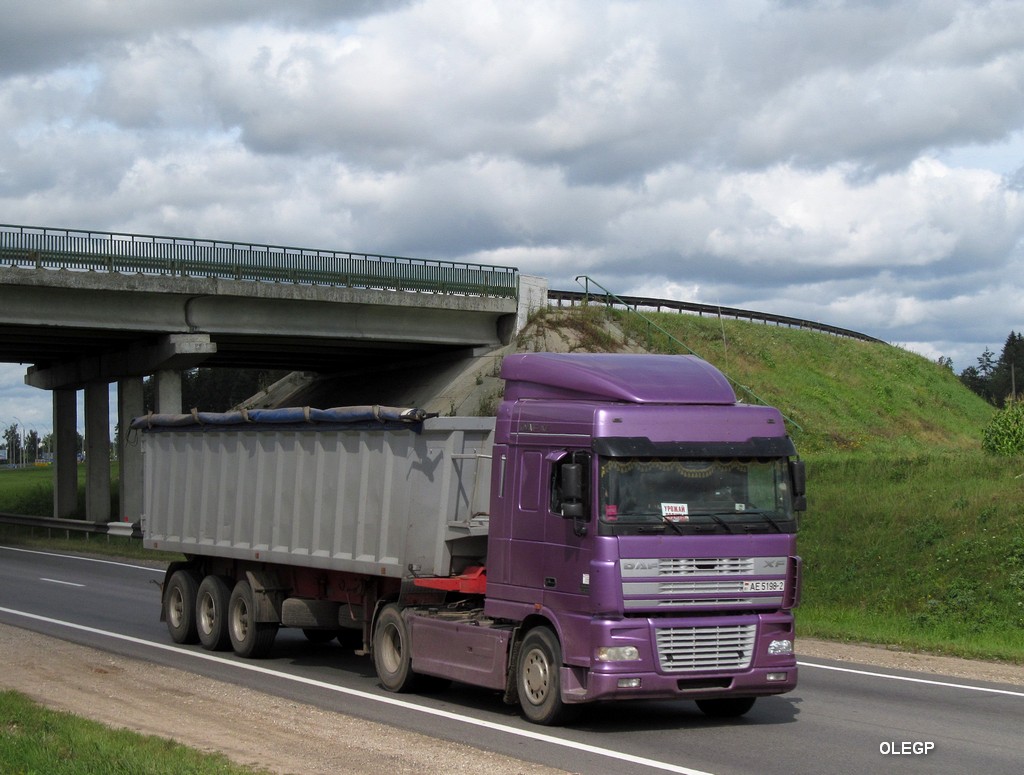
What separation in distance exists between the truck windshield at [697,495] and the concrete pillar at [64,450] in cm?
4411

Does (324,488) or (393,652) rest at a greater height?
(324,488)

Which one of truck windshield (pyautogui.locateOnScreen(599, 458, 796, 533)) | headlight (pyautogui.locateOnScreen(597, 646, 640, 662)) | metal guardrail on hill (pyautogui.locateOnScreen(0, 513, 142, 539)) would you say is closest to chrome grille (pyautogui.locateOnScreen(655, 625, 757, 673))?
headlight (pyautogui.locateOnScreen(597, 646, 640, 662))

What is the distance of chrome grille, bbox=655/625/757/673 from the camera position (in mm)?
10789

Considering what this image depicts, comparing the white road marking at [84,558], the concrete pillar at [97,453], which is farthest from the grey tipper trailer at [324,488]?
the concrete pillar at [97,453]

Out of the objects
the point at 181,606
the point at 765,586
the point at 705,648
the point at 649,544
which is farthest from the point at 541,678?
the point at 181,606

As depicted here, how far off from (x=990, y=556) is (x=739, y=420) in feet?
39.7

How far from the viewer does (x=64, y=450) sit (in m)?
51.5

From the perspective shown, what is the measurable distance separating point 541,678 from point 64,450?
43913 mm

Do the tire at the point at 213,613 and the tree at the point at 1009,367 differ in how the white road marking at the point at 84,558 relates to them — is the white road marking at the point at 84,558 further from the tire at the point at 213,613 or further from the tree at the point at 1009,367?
the tree at the point at 1009,367

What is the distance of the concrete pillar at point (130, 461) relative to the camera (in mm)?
41875

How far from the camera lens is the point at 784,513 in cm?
1130

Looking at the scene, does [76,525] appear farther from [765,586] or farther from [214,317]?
[765,586]

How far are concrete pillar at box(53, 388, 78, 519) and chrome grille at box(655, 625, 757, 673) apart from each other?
44.3m

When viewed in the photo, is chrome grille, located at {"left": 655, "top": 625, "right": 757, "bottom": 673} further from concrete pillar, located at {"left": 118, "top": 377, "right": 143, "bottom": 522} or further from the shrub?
concrete pillar, located at {"left": 118, "top": 377, "right": 143, "bottom": 522}
